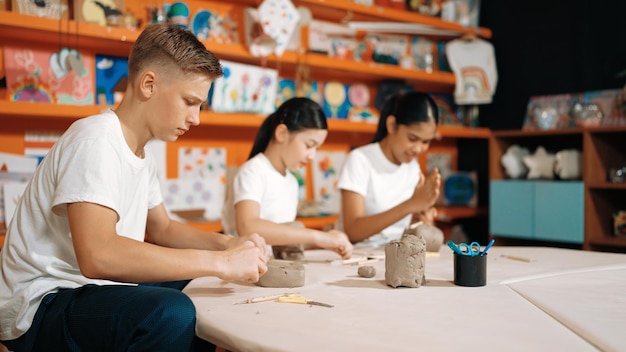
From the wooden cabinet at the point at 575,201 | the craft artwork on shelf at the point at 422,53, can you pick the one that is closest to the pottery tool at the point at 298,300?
the wooden cabinet at the point at 575,201

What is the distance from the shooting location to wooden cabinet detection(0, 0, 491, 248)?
Answer: 254 cm

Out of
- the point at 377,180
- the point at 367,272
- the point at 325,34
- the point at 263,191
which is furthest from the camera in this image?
the point at 325,34

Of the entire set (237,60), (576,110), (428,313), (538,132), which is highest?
(237,60)

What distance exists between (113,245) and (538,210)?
3.06m

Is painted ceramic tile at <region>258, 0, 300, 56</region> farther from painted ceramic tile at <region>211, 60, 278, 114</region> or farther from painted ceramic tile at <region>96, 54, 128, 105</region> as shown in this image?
painted ceramic tile at <region>96, 54, 128, 105</region>

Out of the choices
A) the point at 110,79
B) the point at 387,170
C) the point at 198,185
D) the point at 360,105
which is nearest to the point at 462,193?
the point at 360,105

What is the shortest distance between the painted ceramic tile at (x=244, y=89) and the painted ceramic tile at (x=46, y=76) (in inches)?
25.1

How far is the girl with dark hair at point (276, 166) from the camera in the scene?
2053mm

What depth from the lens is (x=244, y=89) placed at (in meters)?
3.13

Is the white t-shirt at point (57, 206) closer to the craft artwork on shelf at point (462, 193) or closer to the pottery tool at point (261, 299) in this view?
the pottery tool at point (261, 299)

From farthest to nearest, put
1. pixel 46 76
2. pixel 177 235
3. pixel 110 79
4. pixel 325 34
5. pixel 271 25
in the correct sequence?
pixel 325 34 < pixel 271 25 < pixel 110 79 < pixel 46 76 < pixel 177 235

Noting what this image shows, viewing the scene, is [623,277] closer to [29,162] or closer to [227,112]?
[227,112]

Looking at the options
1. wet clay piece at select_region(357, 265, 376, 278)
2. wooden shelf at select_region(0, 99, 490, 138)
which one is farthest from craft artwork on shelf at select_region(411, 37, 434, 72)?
wet clay piece at select_region(357, 265, 376, 278)

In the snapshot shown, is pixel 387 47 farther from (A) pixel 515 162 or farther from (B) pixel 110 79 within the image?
(B) pixel 110 79
